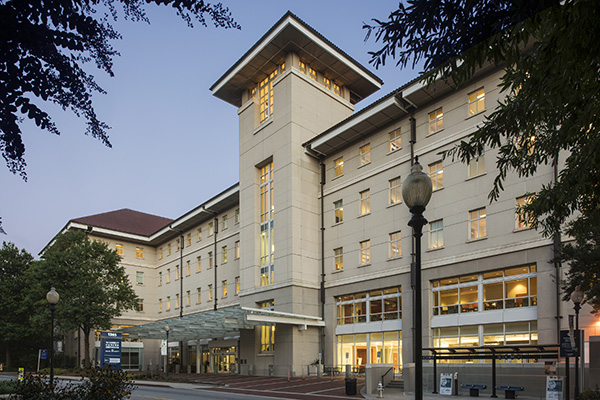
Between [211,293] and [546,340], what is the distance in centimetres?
3792

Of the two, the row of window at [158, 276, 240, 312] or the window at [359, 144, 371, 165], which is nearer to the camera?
the window at [359, 144, 371, 165]

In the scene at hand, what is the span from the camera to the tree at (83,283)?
5159 centimetres

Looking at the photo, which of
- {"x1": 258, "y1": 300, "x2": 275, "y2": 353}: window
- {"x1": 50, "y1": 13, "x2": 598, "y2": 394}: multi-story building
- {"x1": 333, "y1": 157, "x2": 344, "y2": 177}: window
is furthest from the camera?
{"x1": 258, "y1": 300, "x2": 275, "y2": 353}: window

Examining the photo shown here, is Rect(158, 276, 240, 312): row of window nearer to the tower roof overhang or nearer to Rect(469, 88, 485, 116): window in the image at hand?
the tower roof overhang

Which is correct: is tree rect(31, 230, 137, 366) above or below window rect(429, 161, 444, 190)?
below

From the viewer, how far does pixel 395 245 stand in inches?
1468

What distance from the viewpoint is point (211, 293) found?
58438 mm

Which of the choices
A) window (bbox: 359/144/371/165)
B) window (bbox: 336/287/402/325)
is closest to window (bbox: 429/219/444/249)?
window (bbox: 336/287/402/325)

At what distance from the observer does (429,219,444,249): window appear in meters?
34.5

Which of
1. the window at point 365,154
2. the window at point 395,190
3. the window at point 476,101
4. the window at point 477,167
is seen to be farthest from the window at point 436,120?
the window at point 365,154

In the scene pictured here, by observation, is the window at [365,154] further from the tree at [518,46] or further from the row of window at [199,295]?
the tree at [518,46]

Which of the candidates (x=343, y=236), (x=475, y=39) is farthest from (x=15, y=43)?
(x=343, y=236)

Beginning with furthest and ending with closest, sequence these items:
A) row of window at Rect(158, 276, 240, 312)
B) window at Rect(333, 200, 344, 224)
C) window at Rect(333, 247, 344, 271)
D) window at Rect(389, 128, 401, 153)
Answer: row of window at Rect(158, 276, 240, 312) < window at Rect(333, 200, 344, 224) < window at Rect(333, 247, 344, 271) < window at Rect(389, 128, 401, 153)

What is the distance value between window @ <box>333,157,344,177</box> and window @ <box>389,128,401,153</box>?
216 inches
